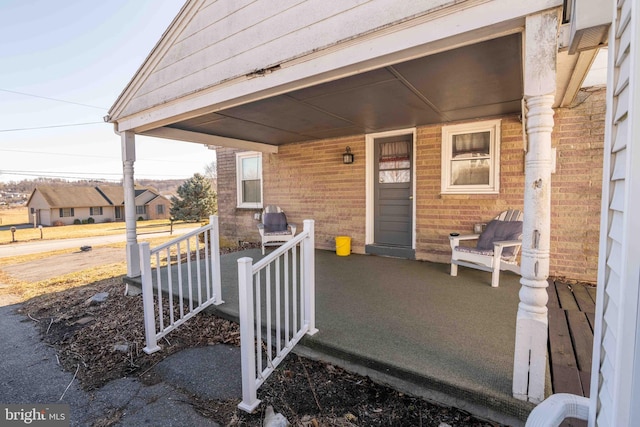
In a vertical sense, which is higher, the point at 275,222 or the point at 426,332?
the point at 275,222

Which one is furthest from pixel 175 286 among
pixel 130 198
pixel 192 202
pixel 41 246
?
pixel 192 202

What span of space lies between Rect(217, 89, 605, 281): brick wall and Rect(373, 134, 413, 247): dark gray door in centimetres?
27

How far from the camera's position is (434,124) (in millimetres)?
4875

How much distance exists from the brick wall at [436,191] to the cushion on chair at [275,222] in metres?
0.28

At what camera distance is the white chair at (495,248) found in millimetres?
3762

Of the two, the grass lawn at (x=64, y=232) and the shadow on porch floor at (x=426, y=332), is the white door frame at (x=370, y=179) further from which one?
the grass lawn at (x=64, y=232)

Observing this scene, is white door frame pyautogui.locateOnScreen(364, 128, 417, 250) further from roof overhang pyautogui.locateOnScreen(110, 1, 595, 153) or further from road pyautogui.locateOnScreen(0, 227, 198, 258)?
road pyautogui.locateOnScreen(0, 227, 198, 258)

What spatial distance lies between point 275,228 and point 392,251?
8.16ft

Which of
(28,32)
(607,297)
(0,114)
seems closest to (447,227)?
(607,297)

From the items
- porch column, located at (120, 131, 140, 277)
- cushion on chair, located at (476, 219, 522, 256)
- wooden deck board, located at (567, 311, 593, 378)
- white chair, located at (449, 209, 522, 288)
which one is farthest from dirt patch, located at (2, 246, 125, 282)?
wooden deck board, located at (567, 311, 593, 378)

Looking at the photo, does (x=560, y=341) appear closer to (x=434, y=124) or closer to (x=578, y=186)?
(x=578, y=186)

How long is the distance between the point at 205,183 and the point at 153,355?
14.9m

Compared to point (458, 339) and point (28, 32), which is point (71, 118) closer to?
point (28, 32)

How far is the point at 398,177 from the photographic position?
552 centimetres
